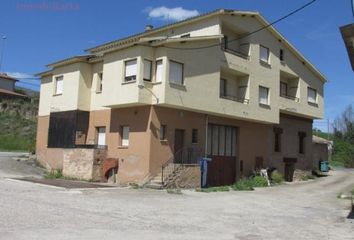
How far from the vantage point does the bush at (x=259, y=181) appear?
32.3m

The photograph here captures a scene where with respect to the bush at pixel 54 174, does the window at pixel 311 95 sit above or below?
above

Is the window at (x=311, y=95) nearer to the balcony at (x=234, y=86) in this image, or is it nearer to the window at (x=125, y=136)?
the balcony at (x=234, y=86)

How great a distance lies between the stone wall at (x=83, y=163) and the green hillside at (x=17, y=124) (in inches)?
879

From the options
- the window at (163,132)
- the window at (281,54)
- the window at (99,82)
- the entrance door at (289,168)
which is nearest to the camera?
the window at (163,132)

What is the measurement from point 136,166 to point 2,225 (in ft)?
53.6

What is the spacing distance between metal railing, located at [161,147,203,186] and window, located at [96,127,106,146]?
500 cm

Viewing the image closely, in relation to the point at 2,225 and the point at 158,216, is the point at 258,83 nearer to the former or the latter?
the point at 158,216

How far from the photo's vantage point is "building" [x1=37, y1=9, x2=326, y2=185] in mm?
27469

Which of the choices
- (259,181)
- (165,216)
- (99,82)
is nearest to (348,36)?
(165,216)

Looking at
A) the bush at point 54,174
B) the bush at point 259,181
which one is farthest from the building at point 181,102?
the bush at point 259,181

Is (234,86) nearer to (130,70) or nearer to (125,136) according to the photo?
(125,136)

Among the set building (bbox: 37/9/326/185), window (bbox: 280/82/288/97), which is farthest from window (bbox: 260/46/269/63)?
window (bbox: 280/82/288/97)

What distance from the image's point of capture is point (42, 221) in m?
12.6

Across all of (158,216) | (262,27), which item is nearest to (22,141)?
(262,27)
